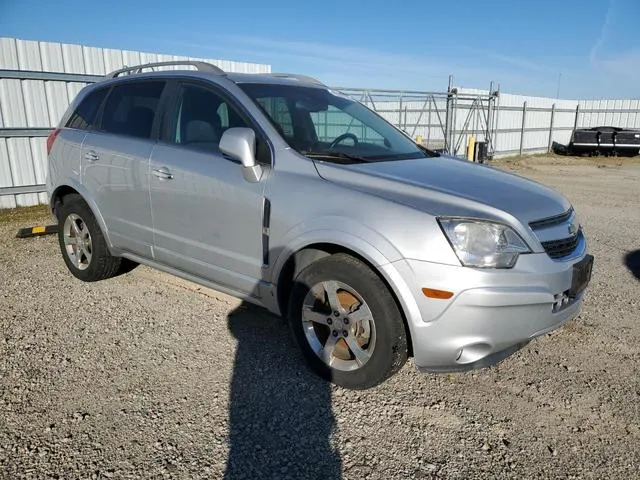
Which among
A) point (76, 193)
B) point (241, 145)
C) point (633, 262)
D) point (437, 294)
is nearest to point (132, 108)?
point (76, 193)

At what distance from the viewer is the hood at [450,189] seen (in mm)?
2666

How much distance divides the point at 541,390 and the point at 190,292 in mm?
3038

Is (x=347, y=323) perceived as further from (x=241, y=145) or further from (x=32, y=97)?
(x=32, y=97)

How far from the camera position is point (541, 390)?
3.00 m

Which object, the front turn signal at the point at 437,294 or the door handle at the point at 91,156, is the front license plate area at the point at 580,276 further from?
the door handle at the point at 91,156

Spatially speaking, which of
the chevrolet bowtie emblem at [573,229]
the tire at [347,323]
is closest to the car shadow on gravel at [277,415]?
the tire at [347,323]

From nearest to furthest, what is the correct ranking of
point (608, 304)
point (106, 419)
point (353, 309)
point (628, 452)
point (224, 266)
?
point (628, 452) → point (106, 419) → point (353, 309) → point (224, 266) → point (608, 304)

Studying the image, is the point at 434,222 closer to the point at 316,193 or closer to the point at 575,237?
the point at 316,193

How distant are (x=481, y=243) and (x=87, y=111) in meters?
3.84

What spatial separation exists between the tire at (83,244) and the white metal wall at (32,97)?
4693 millimetres

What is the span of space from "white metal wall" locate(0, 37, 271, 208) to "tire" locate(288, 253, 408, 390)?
25.1 ft

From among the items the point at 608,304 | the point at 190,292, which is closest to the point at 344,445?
the point at 190,292

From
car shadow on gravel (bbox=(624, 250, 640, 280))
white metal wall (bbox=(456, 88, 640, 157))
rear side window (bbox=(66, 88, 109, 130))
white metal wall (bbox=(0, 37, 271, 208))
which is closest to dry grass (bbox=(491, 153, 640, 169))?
white metal wall (bbox=(456, 88, 640, 157))

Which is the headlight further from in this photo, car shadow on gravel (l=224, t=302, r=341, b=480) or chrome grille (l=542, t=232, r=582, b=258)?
car shadow on gravel (l=224, t=302, r=341, b=480)
